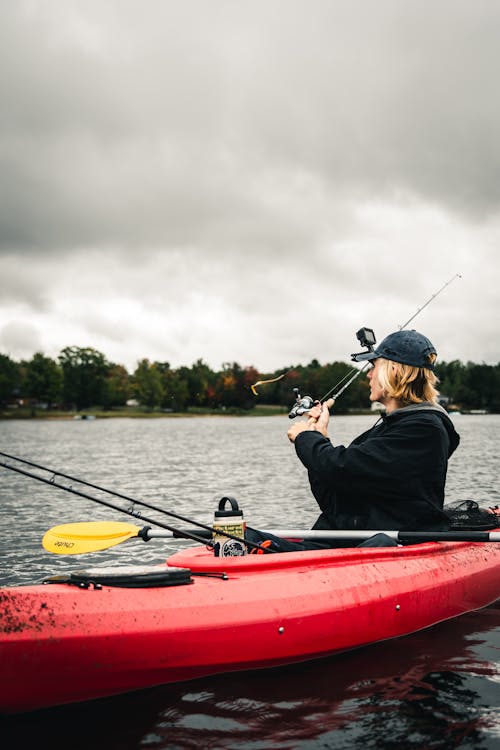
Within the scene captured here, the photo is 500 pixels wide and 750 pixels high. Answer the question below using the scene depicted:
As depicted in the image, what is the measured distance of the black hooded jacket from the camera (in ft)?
16.8

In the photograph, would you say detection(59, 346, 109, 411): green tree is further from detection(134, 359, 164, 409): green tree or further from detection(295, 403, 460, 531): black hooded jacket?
detection(295, 403, 460, 531): black hooded jacket

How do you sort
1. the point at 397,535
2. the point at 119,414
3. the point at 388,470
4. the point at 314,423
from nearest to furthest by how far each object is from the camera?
the point at 388,470
the point at 397,535
the point at 314,423
the point at 119,414

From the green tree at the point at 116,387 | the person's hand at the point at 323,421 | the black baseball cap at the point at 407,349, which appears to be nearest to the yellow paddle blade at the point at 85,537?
the person's hand at the point at 323,421

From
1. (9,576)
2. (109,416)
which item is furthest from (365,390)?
(9,576)

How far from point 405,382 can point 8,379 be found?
402 feet

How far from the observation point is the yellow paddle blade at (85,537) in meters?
5.59

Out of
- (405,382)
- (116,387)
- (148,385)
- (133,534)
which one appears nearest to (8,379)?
(116,387)

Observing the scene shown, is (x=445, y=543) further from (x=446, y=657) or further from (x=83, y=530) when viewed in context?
(x=83, y=530)

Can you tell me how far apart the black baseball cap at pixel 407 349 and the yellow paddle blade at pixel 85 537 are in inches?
100

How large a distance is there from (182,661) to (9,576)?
4693mm

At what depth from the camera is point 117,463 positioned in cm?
2848

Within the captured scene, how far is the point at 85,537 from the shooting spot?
5680mm

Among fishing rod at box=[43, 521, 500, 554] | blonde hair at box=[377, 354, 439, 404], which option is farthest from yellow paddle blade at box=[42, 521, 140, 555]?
blonde hair at box=[377, 354, 439, 404]

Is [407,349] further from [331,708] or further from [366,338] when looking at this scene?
[331,708]
